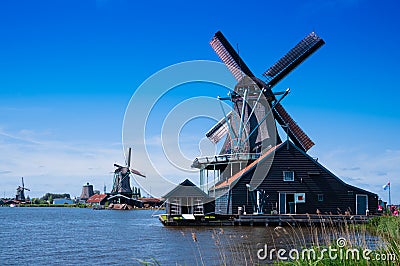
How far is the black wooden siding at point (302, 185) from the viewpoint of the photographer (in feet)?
90.4

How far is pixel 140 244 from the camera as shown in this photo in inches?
678

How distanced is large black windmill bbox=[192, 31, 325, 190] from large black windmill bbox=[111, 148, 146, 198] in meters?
43.6

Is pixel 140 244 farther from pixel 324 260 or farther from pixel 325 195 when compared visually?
pixel 325 195

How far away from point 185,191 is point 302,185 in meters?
6.56

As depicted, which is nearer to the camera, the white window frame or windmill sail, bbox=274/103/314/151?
the white window frame

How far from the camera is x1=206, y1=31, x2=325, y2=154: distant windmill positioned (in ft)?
102

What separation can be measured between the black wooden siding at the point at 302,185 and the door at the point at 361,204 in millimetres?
262

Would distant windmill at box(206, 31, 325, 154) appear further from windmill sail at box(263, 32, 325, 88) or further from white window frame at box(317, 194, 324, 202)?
white window frame at box(317, 194, 324, 202)

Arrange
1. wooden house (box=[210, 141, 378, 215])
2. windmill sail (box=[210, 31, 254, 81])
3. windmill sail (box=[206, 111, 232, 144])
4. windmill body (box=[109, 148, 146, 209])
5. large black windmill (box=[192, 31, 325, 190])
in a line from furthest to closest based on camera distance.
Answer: windmill body (box=[109, 148, 146, 209])
windmill sail (box=[206, 111, 232, 144])
windmill sail (box=[210, 31, 254, 81])
large black windmill (box=[192, 31, 325, 190])
wooden house (box=[210, 141, 378, 215])

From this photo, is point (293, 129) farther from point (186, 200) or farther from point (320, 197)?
point (186, 200)

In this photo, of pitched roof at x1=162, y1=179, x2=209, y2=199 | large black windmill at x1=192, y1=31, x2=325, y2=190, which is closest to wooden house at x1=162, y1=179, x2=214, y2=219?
pitched roof at x1=162, y1=179, x2=209, y2=199

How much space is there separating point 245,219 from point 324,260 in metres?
19.3

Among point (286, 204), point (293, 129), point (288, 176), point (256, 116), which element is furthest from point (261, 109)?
point (286, 204)

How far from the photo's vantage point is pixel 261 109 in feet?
103
